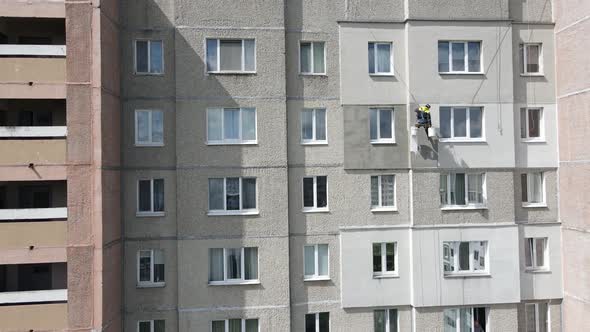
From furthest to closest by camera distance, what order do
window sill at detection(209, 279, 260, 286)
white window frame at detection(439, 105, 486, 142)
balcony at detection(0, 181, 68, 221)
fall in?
white window frame at detection(439, 105, 486, 142)
window sill at detection(209, 279, 260, 286)
balcony at detection(0, 181, 68, 221)

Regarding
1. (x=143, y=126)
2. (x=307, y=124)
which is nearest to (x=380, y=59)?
(x=307, y=124)

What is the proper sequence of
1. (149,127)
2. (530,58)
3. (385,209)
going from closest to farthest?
(149,127) → (385,209) → (530,58)

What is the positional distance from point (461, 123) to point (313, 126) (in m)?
5.75

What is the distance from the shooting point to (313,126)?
17.8 meters

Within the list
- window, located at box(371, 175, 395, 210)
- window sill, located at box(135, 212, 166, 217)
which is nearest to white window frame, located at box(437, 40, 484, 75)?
window, located at box(371, 175, 395, 210)

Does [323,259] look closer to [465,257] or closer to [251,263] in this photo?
[251,263]

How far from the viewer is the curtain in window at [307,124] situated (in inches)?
701

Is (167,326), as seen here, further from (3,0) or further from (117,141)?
(3,0)

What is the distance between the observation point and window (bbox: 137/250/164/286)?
55.7 feet

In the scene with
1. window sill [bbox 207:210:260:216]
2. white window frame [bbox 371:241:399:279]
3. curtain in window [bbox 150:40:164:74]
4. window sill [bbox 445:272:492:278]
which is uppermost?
curtain in window [bbox 150:40:164:74]

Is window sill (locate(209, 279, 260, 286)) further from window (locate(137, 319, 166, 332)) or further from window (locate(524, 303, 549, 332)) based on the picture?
window (locate(524, 303, 549, 332))

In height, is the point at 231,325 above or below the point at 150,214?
below

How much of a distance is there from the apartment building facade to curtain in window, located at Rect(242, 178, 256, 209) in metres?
0.05

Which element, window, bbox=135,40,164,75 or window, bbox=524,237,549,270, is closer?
window, bbox=135,40,164,75
